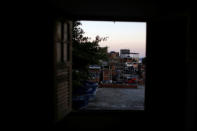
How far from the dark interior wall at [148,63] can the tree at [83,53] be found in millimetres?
1151

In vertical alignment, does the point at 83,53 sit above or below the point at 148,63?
above

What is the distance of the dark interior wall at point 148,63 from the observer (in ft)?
6.58

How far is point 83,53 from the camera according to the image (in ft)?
12.3

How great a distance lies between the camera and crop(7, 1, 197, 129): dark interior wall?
6.58 ft

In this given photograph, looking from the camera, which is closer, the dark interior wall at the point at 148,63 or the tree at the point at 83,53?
the dark interior wall at the point at 148,63

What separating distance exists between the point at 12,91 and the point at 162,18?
7.77 ft

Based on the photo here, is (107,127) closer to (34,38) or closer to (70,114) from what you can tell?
(70,114)

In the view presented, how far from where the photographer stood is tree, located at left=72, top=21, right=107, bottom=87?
12.1 feet

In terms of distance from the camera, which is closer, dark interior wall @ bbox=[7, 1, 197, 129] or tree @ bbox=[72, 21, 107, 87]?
dark interior wall @ bbox=[7, 1, 197, 129]

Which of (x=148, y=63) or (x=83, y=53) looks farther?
(x=83, y=53)

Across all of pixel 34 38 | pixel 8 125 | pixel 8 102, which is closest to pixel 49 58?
pixel 34 38

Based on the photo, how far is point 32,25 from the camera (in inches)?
79.0

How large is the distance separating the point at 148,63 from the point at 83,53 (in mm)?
1738

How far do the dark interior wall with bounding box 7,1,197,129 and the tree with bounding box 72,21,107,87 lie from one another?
1.15 meters
